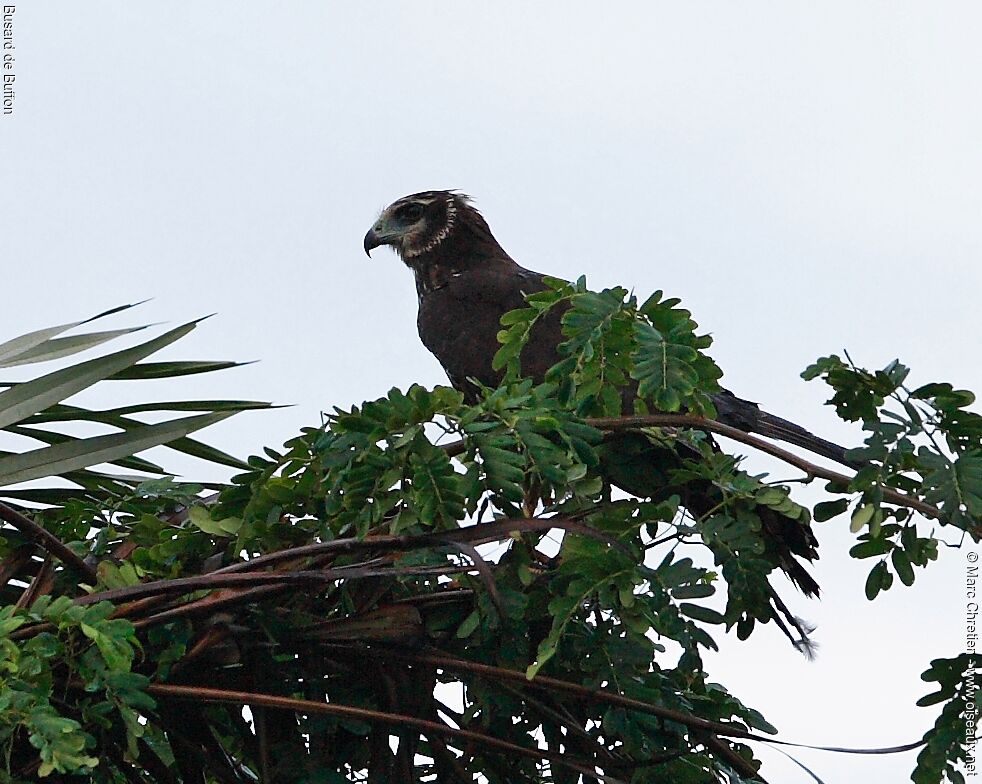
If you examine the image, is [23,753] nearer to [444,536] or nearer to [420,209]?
[444,536]

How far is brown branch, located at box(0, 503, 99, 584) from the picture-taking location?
2352mm

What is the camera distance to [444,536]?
2172 mm

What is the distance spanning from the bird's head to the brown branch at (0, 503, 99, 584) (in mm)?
4175

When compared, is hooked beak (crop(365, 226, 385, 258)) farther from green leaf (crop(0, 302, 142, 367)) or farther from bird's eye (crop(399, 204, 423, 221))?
green leaf (crop(0, 302, 142, 367))

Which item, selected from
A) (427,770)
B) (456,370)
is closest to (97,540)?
(427,770)

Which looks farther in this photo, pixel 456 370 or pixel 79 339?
pixel 456 370

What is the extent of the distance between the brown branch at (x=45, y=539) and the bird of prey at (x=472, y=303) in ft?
4.24

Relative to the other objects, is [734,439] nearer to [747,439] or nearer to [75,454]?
[747,439]

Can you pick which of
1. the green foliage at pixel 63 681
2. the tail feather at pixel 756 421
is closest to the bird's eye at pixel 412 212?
the tail feather at pixel 756 421

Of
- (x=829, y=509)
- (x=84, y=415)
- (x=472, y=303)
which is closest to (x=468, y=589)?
(x=829, y=509)

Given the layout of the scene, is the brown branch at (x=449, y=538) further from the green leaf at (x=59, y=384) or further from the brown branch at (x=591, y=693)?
the green leaf at (x=59, y=384)

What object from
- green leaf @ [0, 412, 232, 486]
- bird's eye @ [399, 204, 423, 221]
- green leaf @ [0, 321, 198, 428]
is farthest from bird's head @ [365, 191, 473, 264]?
green leaf @ [0, 412, 232, 486]

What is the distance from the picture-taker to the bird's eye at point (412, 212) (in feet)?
21.9

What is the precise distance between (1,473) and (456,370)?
2796 millimetres
